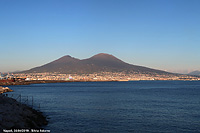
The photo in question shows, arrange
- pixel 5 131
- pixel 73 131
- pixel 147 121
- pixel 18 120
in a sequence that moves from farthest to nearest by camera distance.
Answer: pixel 147 121 < pixel 73 131 < pixel 18 120 < pixel 5 131

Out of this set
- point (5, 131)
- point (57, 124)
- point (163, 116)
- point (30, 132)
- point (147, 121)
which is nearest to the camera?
point (5, 131)

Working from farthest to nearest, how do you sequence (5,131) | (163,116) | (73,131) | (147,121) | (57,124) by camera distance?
1. (163,116)
2. (147,121)
3. (57,124)
4. (73,131)
5. (5,131)

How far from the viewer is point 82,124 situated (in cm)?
2753

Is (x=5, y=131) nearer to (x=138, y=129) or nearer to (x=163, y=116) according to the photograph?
(x=138, y=129)

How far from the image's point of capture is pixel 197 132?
77.9ft

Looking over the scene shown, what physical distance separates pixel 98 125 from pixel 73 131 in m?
4.01

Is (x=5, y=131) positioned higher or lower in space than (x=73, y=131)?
higher

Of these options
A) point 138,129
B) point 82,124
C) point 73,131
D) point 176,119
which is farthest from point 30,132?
point 176,119

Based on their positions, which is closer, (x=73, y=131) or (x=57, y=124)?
(x=73, y=131)

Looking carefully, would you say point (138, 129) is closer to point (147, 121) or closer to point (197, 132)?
point (147, 121)

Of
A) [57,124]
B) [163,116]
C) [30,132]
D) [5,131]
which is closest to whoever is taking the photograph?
[5,131]

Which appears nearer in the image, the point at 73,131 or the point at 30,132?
the point at 30,132

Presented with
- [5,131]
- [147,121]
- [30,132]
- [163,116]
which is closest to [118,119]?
[147,121]

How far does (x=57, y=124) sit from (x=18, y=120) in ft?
19.2
